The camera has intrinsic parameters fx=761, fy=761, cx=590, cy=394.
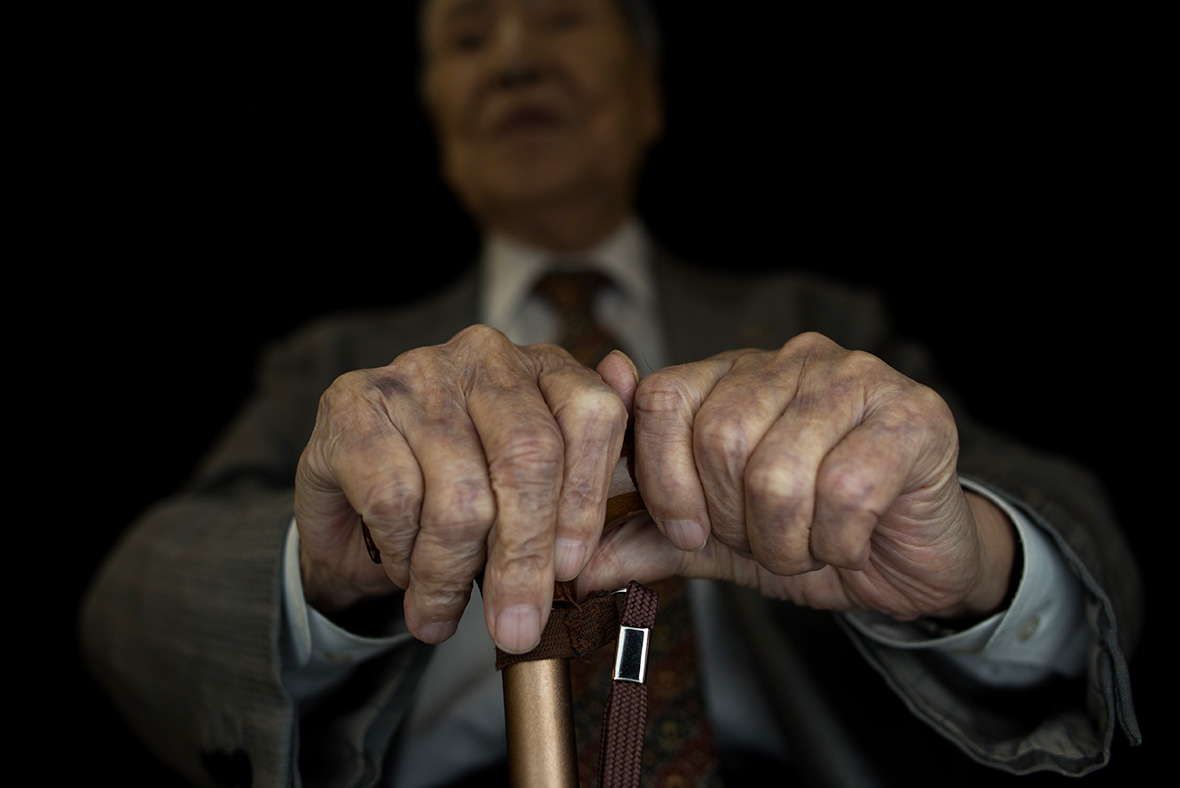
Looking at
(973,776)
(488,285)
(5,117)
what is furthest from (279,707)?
Result: (5,117)

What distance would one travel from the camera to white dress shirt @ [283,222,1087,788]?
62cm

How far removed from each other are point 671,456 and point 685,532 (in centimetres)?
5

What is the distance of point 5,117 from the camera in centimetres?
134

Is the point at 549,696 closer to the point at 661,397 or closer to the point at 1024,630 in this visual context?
the point at 661,397

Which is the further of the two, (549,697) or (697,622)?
(697,622)

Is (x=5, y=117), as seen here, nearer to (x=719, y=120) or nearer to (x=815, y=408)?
(x=719, y=120)

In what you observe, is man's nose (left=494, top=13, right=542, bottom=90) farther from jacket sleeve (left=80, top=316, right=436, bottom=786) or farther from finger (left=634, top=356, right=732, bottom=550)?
finger (left=634, top=356, right=732, bottom=550)

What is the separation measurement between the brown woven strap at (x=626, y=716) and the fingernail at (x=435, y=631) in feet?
0.36

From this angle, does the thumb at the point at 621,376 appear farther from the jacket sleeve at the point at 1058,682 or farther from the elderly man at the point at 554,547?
the jacket sleeve at the point at 1058,682

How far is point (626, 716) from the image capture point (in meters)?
0.42

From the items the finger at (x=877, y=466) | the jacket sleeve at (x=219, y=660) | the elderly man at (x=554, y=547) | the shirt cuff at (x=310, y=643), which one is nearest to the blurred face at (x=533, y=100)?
the elderly man at (x=554, y=547)

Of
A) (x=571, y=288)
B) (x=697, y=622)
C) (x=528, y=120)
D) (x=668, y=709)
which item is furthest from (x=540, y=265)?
(x=668, y=709)

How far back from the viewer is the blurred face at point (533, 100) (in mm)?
1269

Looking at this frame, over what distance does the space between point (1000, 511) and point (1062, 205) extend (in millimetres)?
1023
